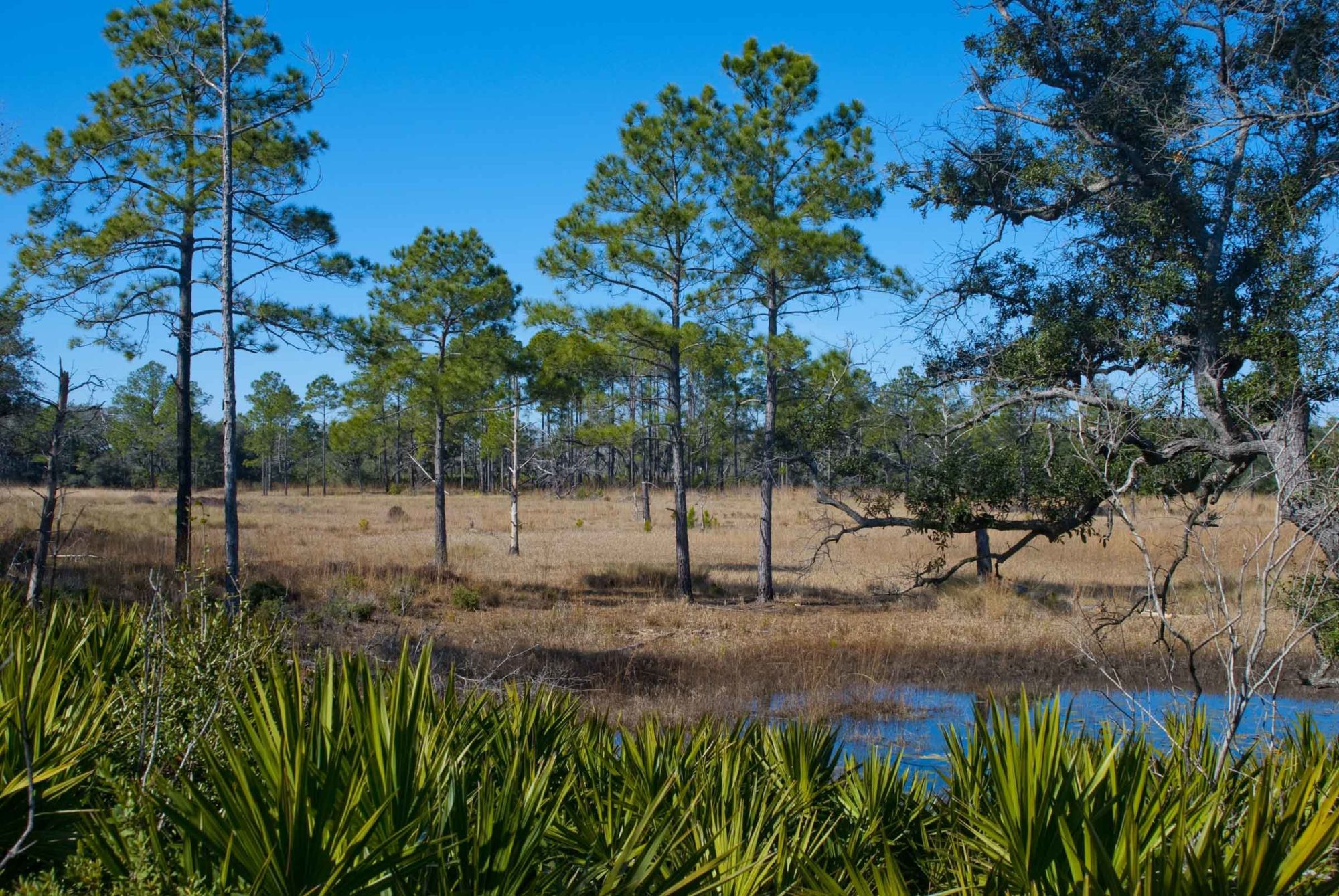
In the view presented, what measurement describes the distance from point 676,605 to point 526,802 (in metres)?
16.3

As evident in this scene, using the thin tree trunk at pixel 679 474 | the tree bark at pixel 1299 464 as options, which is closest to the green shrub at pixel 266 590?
the thin tree trunk at pixel 679 474

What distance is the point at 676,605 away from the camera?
1898 centimetres

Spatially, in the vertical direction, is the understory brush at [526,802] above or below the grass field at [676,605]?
above

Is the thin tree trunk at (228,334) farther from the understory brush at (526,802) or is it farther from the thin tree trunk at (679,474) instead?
the thin tree trunk at (679,474)

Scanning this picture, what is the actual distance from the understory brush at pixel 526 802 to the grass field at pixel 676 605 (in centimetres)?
234

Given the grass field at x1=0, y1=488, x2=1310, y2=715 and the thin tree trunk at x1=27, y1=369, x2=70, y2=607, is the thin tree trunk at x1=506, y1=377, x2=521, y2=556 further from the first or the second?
the thin tree trunk at x1=27, y1=369, x2=70, y2=607

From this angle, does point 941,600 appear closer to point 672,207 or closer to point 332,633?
point 672,207

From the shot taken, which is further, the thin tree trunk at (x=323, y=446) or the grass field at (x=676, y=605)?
the thin tree trunk at (x=323, y=446)

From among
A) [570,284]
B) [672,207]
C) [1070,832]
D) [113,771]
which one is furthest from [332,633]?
[1070,832]

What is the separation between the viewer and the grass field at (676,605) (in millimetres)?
12914

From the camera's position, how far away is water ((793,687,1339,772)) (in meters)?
9.36

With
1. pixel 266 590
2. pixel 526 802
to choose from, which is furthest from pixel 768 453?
pixel 526 802

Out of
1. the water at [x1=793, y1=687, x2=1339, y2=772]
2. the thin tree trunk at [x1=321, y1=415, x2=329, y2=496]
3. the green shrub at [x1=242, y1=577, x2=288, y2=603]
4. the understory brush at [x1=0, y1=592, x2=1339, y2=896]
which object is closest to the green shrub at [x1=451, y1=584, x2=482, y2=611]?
the green shrub at [x1=242, y1=577, x2=288, y2=603]

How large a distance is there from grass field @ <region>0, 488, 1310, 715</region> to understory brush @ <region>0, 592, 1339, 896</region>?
2.34 metres
